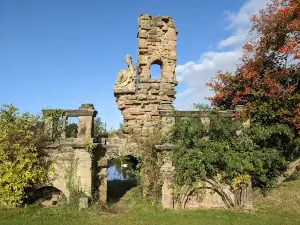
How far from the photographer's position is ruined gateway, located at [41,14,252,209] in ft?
31.1

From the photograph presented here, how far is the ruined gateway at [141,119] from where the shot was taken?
31.1 ft

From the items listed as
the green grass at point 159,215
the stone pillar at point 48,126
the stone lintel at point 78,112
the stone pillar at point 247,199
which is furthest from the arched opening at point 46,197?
the stone pillar at point 247,199

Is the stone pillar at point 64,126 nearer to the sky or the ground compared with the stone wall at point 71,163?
nearer to the sky

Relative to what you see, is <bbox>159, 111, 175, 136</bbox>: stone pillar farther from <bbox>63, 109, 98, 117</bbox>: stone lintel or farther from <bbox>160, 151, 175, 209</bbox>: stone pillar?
<bbox>63, 109, 98, 117</bbox>: stone lintel

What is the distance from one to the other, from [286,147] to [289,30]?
437cm

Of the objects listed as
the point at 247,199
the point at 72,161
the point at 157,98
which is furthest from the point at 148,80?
the point at 247,199

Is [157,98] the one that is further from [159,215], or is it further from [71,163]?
[159,215]

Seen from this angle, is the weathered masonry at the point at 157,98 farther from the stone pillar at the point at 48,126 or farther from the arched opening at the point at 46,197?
the arched opening at the point at 46,197

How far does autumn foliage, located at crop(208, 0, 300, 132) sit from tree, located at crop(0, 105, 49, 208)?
7720mm

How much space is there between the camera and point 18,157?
8945 mm

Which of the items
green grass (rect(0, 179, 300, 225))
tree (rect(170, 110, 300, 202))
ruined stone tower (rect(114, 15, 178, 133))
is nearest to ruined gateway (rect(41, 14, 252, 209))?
ruined stone tower (rect(114, 15, 178, 133))

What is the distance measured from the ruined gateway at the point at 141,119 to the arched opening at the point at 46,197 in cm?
68

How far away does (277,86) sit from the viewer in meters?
9.64

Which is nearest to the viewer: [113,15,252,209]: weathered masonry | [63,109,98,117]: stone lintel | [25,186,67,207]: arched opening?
[113,15,252,209]: weathered masonry
